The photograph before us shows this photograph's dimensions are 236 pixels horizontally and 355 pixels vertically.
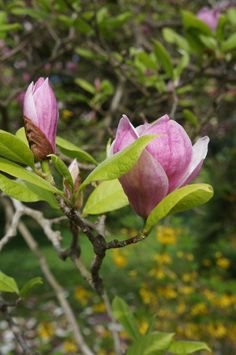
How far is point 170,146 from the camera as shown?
552 mm

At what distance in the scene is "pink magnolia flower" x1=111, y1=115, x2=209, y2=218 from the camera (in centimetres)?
55

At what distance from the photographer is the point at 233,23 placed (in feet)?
5.55

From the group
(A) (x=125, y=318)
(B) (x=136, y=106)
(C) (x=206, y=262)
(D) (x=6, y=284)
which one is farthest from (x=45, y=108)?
(C) (x=206, y=262)

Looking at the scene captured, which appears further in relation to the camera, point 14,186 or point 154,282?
point 154,282

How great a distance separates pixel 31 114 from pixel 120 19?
97 cm

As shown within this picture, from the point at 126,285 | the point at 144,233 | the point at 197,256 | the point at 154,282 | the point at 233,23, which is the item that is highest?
the point at 144,233

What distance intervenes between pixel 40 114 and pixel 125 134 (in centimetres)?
11

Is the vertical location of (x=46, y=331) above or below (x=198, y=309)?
above

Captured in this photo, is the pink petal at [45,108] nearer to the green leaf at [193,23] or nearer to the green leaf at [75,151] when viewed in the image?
the green leaf at [75,151]

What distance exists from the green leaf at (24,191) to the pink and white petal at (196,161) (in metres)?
0.16

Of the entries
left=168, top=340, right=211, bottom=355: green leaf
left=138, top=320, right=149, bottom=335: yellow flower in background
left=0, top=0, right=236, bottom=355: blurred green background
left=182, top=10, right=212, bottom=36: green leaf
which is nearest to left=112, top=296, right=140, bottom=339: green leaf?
left=168, top=340, right=211, bottom=355: green leaf

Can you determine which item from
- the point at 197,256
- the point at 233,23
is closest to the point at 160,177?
the point at 233,23

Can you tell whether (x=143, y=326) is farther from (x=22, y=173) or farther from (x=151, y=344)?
Result: (x=22, y=173)

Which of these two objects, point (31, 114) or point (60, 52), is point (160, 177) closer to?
point (31, 114)
